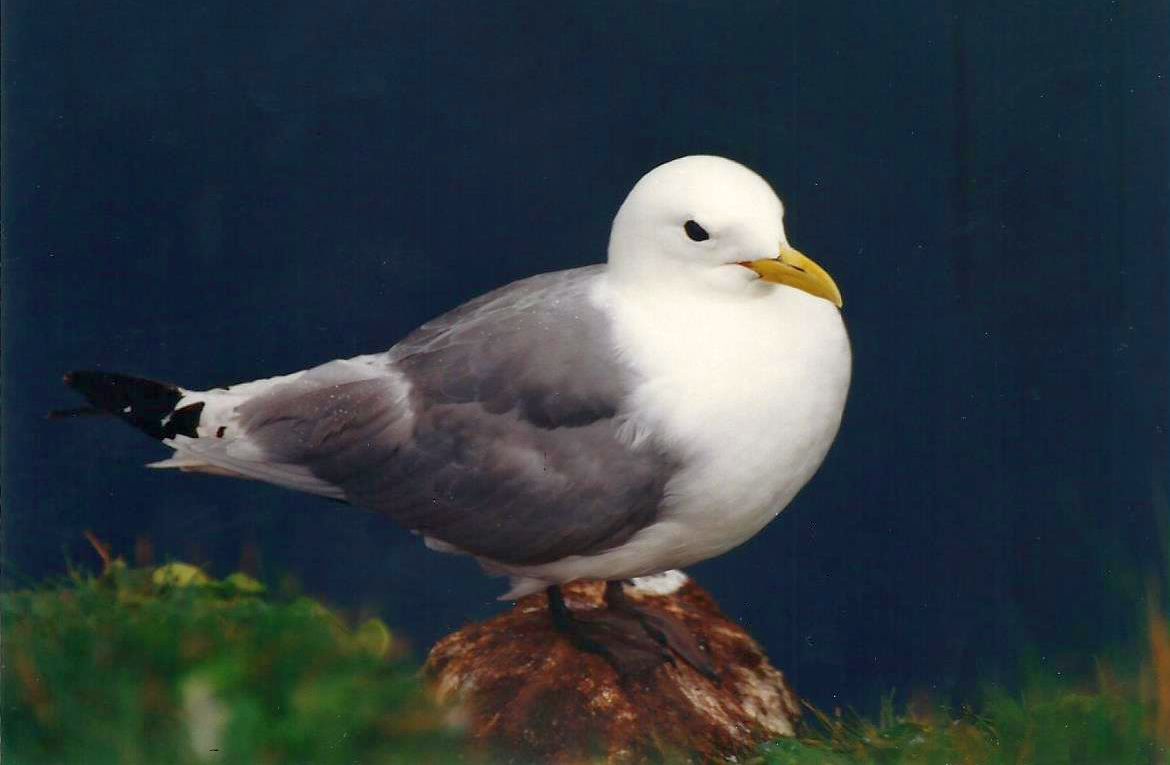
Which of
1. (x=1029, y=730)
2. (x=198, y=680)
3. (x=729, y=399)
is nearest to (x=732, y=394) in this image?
(x=729, y=399)

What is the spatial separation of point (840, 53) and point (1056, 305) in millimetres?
693

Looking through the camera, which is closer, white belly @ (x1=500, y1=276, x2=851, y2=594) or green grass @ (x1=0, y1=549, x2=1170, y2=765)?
white belly @ (x1=500, y1=276, x2=851, y2=594)

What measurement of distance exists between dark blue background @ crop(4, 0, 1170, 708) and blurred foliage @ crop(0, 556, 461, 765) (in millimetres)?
123

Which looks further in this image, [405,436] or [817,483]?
[817,483]

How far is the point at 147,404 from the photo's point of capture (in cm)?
347

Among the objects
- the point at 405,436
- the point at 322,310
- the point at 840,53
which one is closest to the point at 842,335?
the point at 840,53

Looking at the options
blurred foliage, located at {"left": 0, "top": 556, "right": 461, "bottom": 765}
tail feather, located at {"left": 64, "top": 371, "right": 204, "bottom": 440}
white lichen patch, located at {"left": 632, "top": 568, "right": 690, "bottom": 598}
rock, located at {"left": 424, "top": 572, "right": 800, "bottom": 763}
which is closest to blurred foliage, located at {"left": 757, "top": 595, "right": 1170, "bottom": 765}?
rock, located at {"left": 424, "top": 572, "right": 800, "bottom": 763}

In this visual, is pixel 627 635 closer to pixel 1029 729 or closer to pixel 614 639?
pixel 614 639

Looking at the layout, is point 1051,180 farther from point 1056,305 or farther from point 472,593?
point 472,593

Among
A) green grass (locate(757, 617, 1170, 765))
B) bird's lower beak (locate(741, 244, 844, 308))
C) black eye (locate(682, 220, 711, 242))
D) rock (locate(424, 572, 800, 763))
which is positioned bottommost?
green grass (locate(757, 617, 1170, 765))

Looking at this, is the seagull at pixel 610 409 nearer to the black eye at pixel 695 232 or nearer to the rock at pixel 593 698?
the black eye at pixel 695 232

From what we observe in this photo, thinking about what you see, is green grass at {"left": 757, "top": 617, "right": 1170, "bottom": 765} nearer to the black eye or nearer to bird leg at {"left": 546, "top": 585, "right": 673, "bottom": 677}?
bird leg at {"left": 546, "top": 585, "right": 673, "bottom": 677}

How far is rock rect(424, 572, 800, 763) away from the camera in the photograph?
11.1 ft

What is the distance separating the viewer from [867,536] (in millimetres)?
3629
